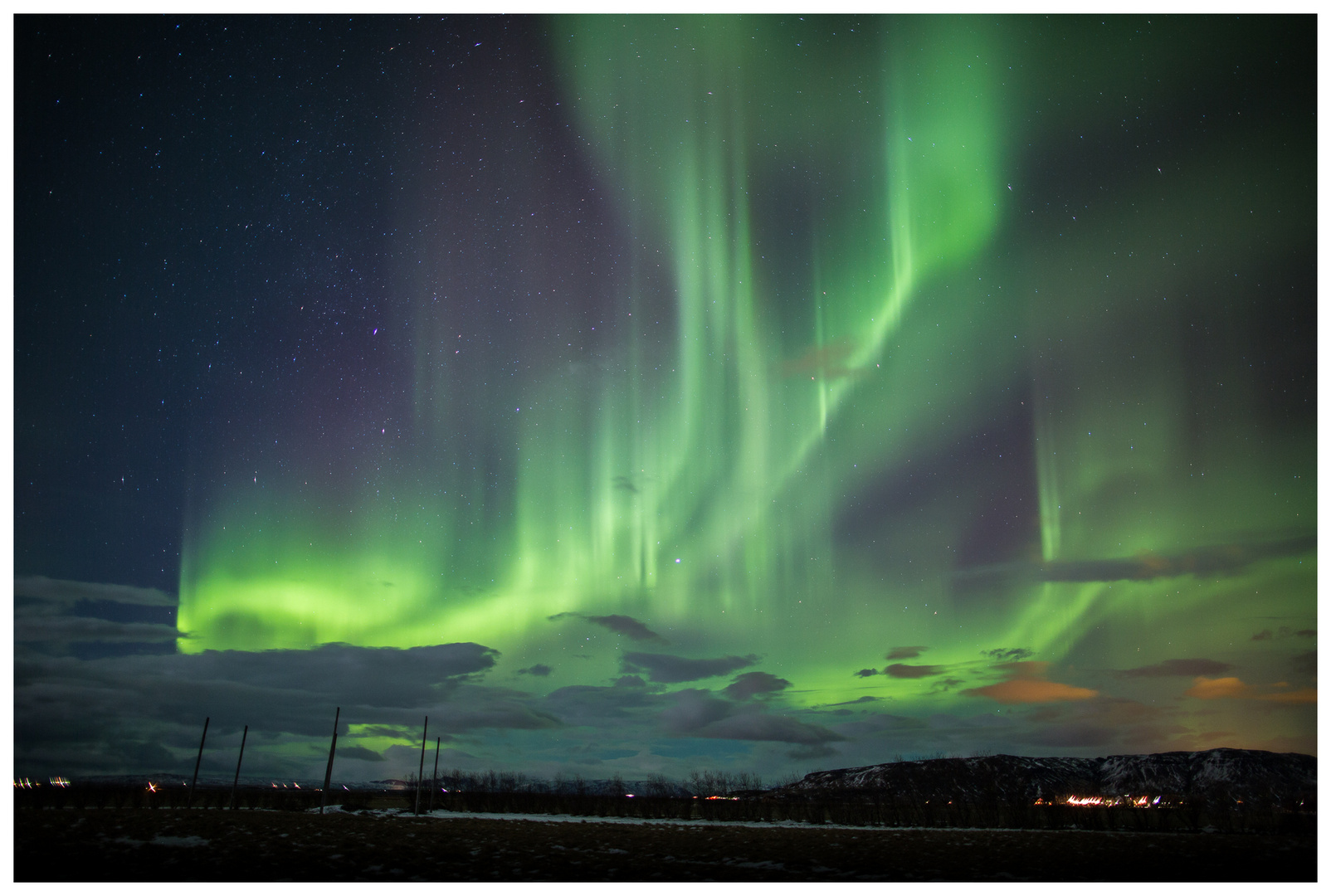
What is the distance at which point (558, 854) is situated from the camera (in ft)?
81.9

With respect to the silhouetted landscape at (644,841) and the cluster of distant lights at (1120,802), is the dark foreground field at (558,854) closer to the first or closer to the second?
the silhouetted landscape at (644,841)

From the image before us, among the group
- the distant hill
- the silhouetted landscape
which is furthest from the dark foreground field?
the distant hill

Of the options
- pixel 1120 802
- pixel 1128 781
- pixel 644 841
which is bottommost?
pixel 1128 781

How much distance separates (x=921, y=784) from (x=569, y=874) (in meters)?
199

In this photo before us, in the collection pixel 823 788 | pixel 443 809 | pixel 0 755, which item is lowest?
pixel 823 788

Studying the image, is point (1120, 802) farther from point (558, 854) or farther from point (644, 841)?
point (558, 854)

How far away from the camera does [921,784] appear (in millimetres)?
194875

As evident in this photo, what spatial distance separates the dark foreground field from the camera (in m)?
19.6

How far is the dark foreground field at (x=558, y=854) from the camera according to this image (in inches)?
773

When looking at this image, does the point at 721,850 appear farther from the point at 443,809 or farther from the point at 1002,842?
the point at 443,809

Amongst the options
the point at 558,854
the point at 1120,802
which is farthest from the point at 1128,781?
the point at 558,854

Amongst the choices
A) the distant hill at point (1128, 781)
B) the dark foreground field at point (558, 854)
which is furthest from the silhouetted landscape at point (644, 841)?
the distant hill at point (1128, 781)
